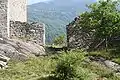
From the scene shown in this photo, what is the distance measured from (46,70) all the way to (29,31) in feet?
30.6

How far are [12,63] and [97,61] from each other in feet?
17.8

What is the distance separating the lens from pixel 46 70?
22344 millimetres

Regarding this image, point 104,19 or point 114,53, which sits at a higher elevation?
point 104,19

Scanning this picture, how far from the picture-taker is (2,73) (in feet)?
71.0

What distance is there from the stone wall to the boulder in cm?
246

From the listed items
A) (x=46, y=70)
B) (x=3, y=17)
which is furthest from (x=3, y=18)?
(x=46, y=70)

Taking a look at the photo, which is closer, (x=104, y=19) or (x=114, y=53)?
(x=114, y=53)

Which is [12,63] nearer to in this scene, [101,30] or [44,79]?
[44,79]

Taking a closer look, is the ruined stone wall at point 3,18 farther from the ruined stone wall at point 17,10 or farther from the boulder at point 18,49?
the boulder at point 18,49

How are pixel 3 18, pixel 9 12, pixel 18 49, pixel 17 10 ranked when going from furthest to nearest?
pixel 17 10 → pixel 9 12 → pixel 3 18 → pixel 18 49

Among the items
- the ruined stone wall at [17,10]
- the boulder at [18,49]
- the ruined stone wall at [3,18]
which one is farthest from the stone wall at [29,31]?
the boulder at [18,49]

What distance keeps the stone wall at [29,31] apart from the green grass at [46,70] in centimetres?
619

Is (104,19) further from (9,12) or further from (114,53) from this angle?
(9,12)

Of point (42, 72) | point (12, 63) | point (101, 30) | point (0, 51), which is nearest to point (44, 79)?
point (42, 72)
